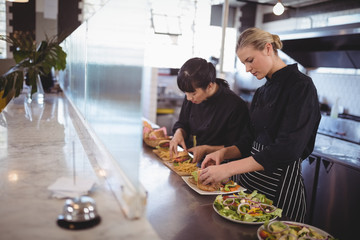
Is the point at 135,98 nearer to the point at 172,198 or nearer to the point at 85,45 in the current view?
the point at 172,198

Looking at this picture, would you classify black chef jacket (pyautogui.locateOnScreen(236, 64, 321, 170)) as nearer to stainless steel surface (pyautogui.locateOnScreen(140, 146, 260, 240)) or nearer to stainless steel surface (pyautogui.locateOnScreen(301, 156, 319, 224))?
stainless steel surface (pyautogui.locateOnScreen(140, 146, 260, 240))

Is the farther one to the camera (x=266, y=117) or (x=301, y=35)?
(x=301, y=35)

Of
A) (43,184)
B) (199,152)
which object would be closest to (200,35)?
(199,152)

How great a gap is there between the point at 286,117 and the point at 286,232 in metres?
0.68

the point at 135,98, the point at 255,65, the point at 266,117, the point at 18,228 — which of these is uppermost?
the point at 255,65

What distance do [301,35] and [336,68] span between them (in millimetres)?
1082

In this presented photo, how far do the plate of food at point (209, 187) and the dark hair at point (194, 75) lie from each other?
2.48 ft

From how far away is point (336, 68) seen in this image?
4527 mm

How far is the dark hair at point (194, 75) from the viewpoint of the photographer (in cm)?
220

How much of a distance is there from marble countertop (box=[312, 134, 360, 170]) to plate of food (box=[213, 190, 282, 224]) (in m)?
1.84

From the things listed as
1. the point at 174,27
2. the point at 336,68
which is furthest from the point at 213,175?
the point at 174,27

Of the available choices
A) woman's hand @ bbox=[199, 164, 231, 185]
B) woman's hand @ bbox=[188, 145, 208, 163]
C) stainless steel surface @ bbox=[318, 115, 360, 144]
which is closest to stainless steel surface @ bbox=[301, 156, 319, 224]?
stainless steel surface @ bbox=[318, 115, 360, 144]

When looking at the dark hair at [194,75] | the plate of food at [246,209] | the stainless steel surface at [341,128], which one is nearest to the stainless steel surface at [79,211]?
the plate of food at [246,209]

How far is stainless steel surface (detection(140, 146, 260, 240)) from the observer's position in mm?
1176
